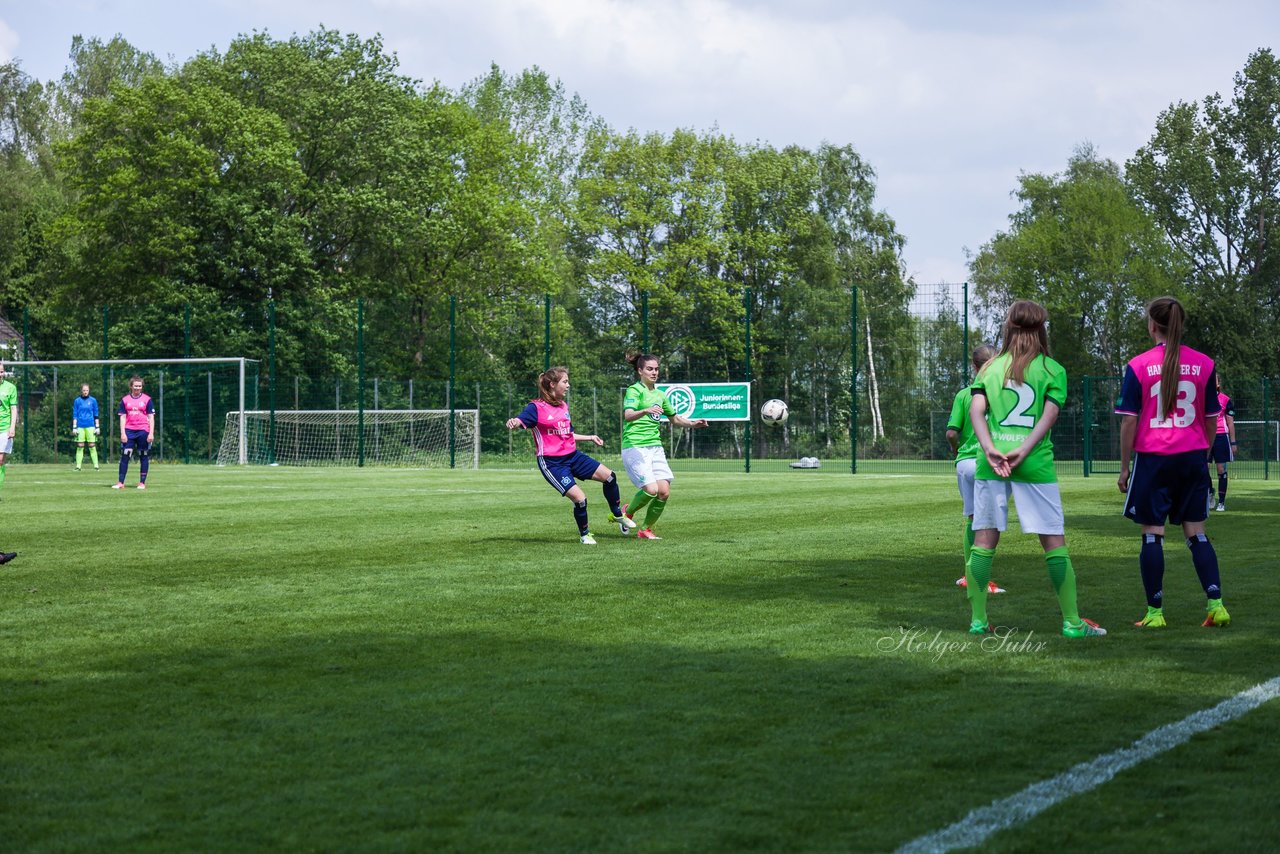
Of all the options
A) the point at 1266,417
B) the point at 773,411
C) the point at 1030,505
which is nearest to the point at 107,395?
the point at 773,411

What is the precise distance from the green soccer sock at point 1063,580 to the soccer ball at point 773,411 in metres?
28.4

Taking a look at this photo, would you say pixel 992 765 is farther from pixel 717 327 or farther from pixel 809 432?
pixel 717 327

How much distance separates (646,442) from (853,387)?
21.4 m

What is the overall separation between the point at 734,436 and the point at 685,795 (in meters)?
32.9

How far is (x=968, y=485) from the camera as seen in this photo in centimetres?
994

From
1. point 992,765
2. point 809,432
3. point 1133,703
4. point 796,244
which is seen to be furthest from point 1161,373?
point 796,244

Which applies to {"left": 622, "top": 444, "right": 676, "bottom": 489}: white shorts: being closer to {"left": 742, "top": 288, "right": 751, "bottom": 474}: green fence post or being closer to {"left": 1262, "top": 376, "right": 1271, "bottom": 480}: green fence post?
{"left": 742, "top": 288, "right": 751, "bottom": 474}: green fence post

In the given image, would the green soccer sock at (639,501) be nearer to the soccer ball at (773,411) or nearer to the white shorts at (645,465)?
the white shorts at (645,465)

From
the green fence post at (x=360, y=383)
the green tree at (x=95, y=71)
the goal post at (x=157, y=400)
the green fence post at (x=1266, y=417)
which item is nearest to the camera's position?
the green fence post at (x=360, y=383)

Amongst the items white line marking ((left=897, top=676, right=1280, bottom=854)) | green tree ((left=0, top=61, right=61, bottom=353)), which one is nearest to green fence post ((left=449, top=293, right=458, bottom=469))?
green tree ((left=0, top=61, right=61, bottom=353))

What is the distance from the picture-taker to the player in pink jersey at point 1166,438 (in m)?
7.85

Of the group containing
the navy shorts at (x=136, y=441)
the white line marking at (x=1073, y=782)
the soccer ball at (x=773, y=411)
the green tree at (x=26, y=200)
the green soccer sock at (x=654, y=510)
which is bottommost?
the white line marking at (x=1073, y=782)

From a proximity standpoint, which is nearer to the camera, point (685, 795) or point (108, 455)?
point (685, 795)

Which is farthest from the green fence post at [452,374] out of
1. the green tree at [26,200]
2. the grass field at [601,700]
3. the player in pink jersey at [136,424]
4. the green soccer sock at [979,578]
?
the green soccer sock at [979,578]
